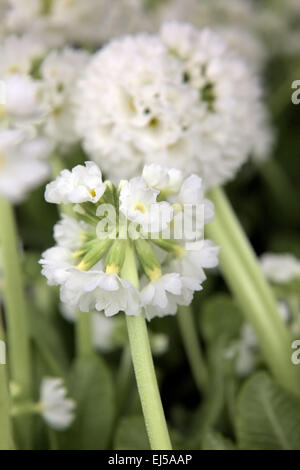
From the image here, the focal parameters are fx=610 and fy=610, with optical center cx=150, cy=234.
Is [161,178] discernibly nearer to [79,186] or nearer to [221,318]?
[79,186]

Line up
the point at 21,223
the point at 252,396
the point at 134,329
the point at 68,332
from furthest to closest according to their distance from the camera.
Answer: the point at 21,223
the point at 68,332
the point at 252,396
the point at 134,329

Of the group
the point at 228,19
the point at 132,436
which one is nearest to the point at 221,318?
the point at 132,436

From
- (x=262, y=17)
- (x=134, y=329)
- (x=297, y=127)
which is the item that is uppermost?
(x=262, y=17)

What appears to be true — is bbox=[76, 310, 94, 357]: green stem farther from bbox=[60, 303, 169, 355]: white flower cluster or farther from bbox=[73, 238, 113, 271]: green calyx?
bbox=[73, 238, 113, 271]: green calyx

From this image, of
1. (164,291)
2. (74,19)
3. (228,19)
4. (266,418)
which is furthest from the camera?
(228,19)

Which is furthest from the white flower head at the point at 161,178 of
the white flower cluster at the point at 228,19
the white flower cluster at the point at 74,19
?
the white flower cluster at the point at 228,19

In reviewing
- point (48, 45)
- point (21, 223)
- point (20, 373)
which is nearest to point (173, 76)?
point (48, 45)

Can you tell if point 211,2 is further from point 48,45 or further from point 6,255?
point 6,255

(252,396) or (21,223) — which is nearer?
(252,396)
